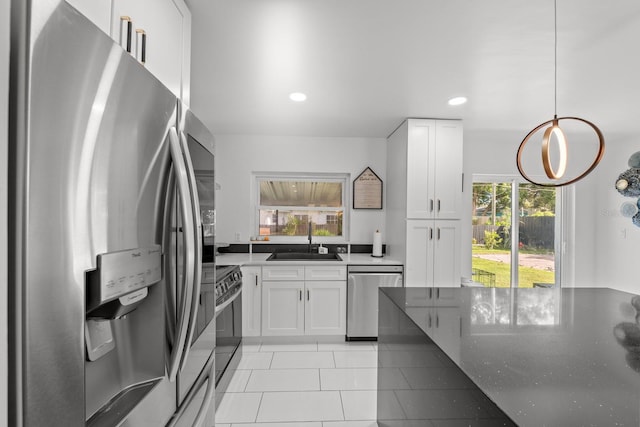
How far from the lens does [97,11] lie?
903mm

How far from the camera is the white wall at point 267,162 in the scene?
13.8 ft

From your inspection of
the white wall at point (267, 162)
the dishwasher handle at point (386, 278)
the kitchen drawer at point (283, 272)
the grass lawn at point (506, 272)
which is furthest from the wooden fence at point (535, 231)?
the kitchen drawer at point (283, 272)

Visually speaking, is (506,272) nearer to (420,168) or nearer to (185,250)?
(420,168)

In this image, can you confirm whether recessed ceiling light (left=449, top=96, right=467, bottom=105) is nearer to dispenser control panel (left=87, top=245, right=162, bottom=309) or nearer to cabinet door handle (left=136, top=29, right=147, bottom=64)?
cabinet door handle (left=136, top=29, right=147, bottom=64)

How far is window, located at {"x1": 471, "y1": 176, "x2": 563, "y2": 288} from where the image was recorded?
464 centimetres

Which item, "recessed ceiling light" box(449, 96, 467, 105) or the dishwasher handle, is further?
the dishwasher handle

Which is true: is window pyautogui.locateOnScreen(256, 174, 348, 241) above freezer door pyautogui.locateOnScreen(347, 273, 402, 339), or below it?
above

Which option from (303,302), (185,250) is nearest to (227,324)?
(303,302)

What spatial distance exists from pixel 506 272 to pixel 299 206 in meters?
3.06

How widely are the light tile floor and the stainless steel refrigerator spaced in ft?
4.98

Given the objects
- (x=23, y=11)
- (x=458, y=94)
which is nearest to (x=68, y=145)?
(x=23, y=11)

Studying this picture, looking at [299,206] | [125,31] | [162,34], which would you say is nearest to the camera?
[125,31]

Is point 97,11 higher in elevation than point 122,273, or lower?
higher

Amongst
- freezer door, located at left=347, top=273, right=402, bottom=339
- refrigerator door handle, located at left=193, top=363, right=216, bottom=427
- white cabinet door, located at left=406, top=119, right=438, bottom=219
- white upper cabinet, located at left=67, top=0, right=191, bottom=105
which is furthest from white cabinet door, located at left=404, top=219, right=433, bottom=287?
white upper cabinet, located at left=67, top=0, right=191, bottom=105
